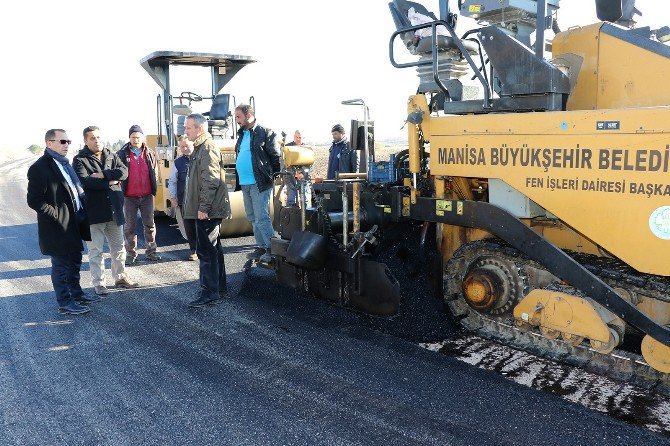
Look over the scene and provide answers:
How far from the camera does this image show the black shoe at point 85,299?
18.8 ft

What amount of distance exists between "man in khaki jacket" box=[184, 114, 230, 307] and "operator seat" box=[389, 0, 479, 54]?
7.00ft

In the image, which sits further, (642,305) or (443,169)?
(443,169)

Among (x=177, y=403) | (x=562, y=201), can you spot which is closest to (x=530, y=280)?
(x=562, y=201)

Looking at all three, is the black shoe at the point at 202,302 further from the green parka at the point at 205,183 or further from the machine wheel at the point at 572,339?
the machine wheel at the point at 572,339

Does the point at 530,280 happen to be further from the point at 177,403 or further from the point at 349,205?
the point at 177,403

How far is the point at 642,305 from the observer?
12.0ft

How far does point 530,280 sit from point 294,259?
2.18 meters

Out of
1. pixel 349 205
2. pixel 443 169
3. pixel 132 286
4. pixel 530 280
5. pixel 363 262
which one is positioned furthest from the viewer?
pixel 132 286

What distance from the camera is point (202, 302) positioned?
18.3 ft

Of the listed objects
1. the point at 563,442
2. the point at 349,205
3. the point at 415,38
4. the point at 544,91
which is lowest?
the point at 563,442

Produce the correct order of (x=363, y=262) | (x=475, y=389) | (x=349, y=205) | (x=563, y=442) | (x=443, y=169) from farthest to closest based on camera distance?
1. (x=349, y=205)
2. (x=363, y=262)
3. (x=443, y=169)
4. (x=475, y=389)
5. (x=563, y=442)

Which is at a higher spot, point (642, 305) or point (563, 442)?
point (642, 305)

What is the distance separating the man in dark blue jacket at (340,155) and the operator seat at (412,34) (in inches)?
154

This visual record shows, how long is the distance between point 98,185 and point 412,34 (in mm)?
3614
